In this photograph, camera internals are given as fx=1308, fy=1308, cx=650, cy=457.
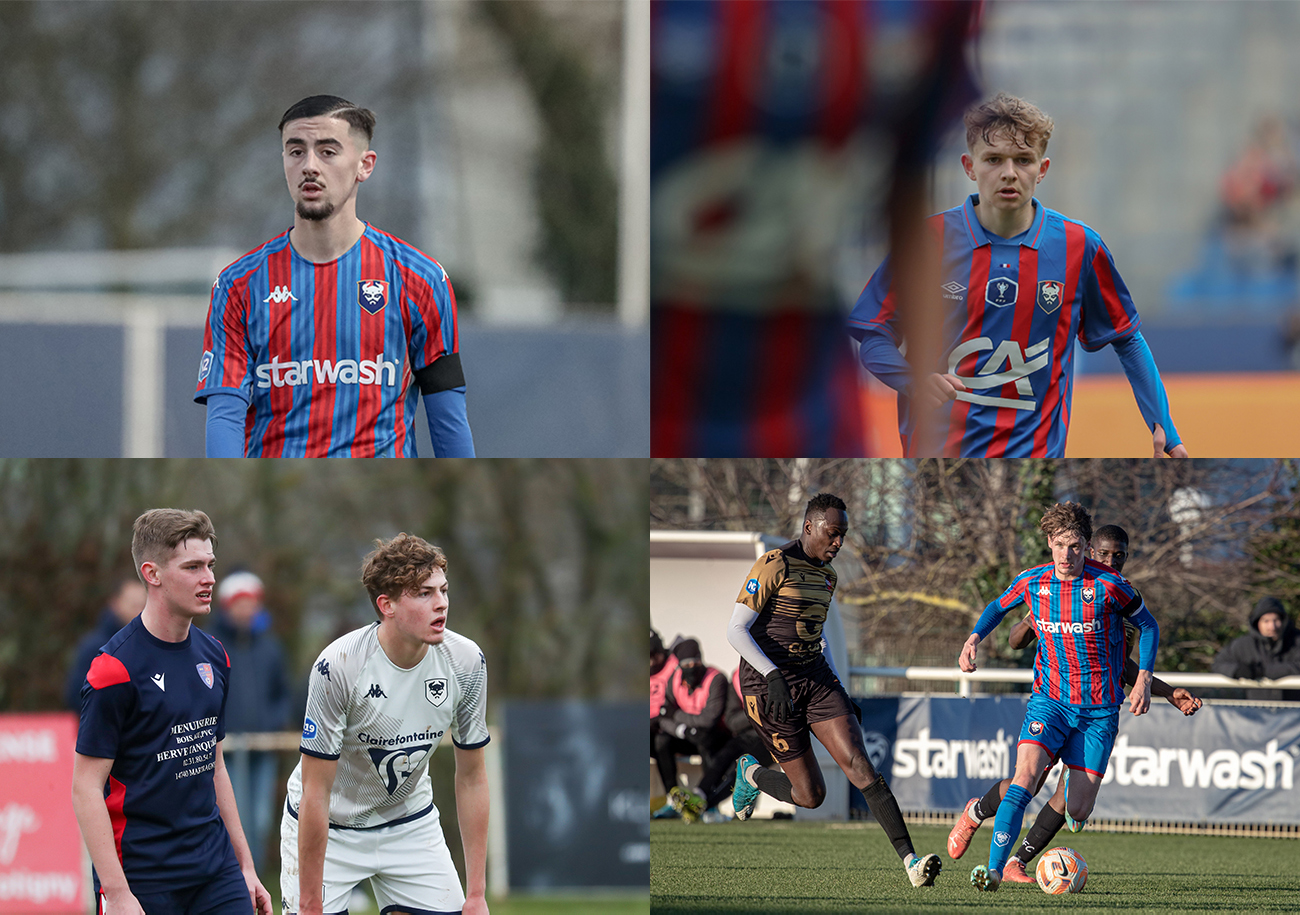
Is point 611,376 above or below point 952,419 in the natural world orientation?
above

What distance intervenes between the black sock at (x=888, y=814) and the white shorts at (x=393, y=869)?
1.52 meters

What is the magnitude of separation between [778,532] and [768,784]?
972 millimetres

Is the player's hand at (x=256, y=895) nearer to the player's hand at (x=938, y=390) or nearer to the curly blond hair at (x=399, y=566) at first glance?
the curly blond hair at (x=399, y=566)

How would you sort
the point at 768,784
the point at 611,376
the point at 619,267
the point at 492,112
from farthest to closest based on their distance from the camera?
the point at 492,112 < the point at 619,267 < the point at 611,376 < the point at 768,784

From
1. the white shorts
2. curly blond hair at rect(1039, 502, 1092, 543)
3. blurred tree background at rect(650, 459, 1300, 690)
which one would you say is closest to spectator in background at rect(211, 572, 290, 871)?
the white shorts

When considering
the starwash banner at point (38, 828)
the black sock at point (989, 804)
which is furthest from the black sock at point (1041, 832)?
the starwash banner at point (38, 828)

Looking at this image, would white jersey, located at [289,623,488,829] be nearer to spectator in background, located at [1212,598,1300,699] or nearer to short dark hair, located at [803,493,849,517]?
short dark hair, located at [803,493,849,517]

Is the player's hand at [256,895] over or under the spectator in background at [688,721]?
under

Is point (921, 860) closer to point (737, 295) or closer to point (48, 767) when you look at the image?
point (737, 295)

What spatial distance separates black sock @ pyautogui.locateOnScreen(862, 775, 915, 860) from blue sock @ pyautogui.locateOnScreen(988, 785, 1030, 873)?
28cm

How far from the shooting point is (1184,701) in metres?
4.68

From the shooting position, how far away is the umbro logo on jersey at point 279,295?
13.1ft

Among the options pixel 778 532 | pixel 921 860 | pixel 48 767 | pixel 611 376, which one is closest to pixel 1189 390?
pixel 778 532

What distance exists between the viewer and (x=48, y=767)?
772 cm
